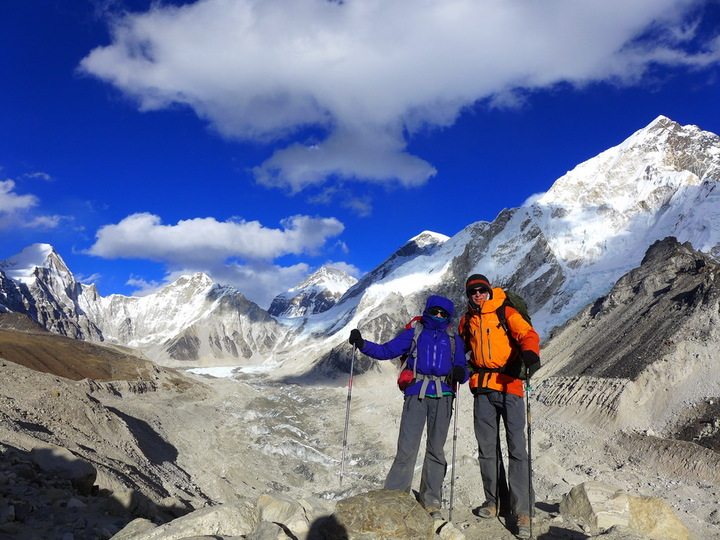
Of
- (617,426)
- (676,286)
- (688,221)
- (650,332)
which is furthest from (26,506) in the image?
(688,221)

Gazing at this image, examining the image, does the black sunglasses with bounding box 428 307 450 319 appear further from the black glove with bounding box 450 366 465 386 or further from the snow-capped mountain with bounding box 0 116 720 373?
the snow-capped mountain with bounding box 0 116 720 373

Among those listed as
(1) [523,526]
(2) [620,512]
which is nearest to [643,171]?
(2) [620,512]

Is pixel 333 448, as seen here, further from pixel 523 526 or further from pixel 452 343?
pixel 523 526

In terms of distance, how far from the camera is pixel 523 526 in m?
6.42

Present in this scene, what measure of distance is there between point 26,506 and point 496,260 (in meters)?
105

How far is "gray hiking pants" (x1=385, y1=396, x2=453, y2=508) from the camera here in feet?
23.2

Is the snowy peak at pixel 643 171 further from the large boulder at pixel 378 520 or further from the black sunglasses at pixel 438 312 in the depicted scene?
the large boulder at pixel 378 520

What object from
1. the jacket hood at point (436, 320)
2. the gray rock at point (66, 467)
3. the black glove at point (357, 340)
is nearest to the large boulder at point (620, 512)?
the jacket hood at point (436, 320)

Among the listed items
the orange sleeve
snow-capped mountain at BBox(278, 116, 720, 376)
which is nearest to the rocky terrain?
the orange sleeve

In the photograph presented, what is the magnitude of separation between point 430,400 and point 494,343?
117 cm

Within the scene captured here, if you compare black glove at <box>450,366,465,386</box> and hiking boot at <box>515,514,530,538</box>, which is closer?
hiking boot at <box>515,514,530,538</box>

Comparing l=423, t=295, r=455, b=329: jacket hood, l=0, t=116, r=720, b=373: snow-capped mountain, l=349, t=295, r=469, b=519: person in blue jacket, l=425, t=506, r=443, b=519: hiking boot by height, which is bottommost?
l=425, t=506, r=443, b=519: hiking boot

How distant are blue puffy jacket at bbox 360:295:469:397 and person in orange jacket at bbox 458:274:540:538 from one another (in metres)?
0.30

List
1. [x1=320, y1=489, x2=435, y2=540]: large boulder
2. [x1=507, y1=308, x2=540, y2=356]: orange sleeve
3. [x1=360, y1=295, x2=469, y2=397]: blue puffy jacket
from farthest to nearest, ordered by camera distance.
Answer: [x1=360, y1=295, x2=469, y2=397]: blue puffy jacket, [x1=507, y1=308, x2=540, y2=356]: orange sleeve, [x1=320, y1=489, x2=435, y2=540]: large boulder
